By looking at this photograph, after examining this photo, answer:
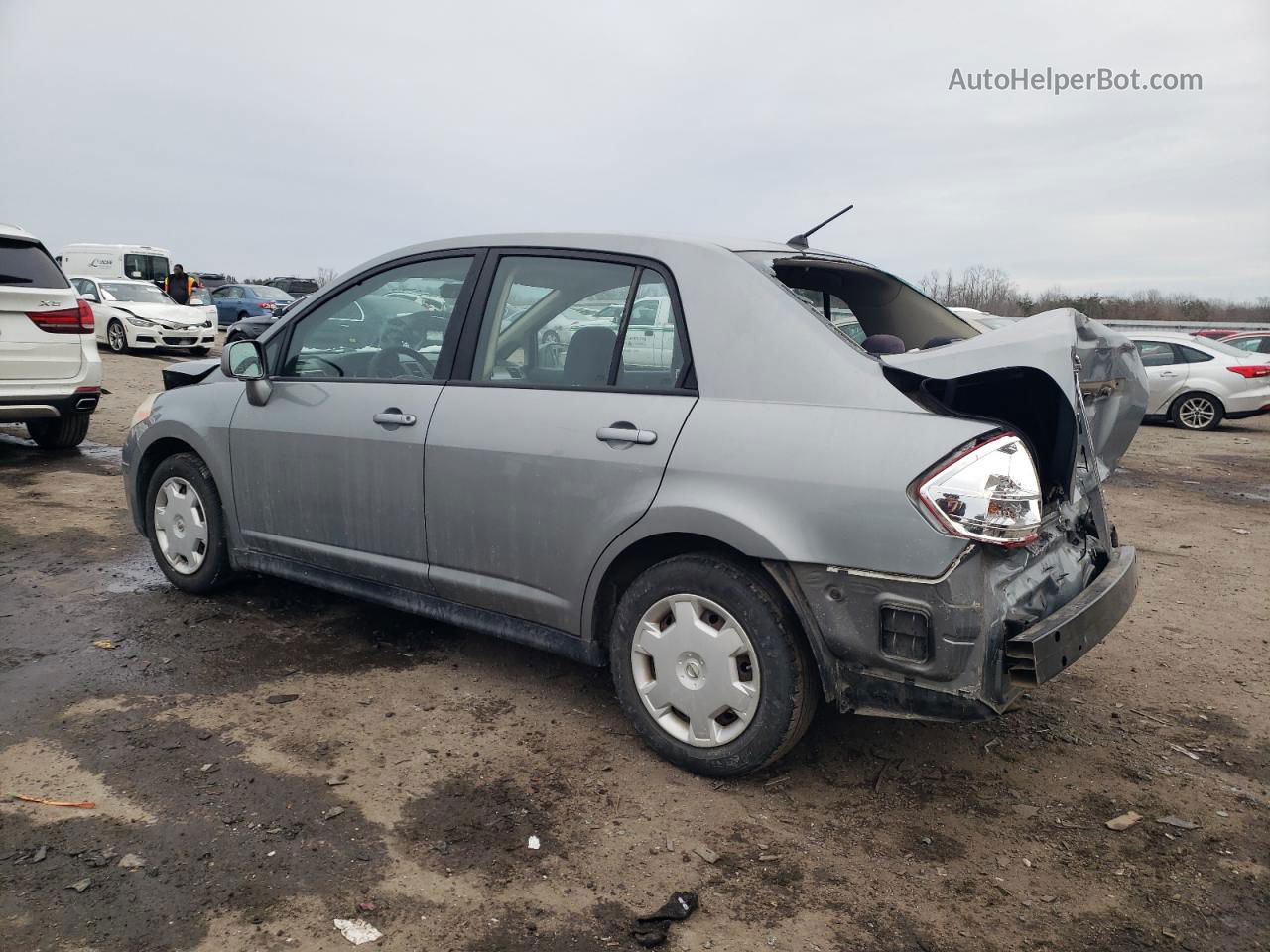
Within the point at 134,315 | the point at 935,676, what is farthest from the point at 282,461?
the point at 134,315

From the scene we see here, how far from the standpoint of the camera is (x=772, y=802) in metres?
3.09

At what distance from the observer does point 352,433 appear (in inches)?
156

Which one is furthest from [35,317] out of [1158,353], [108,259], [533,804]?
[108,259]

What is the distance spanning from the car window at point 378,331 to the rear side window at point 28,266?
4.79 metres

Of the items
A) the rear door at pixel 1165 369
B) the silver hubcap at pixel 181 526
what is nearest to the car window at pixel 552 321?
the silver hubcap at pixel 181 526

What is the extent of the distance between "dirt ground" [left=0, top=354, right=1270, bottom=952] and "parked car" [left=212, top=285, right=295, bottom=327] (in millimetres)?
26564

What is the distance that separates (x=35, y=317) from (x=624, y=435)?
6746mm

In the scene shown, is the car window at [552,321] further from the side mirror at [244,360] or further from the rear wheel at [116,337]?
the rear wheel at [116,337]

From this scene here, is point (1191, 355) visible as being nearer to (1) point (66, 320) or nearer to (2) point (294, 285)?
(1) point (66, 320)

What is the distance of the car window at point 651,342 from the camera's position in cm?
325

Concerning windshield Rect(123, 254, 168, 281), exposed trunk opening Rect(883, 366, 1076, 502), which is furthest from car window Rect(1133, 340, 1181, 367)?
windshield Rect(123, 254, 168, 281)

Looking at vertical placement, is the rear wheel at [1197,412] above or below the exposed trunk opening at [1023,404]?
below

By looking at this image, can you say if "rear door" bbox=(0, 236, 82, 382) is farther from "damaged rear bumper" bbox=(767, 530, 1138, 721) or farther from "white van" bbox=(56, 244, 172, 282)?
"white van" bbox=(56, 244, 172, 282)

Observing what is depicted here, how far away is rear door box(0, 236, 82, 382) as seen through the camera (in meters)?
7.67
